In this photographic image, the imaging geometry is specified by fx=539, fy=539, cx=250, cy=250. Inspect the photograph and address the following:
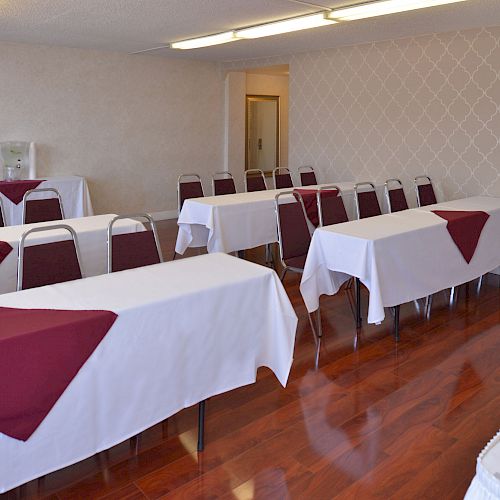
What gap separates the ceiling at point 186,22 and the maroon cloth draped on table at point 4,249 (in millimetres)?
1968

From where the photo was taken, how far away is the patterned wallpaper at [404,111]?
5355 mm

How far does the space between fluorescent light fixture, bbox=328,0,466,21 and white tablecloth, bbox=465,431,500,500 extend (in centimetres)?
335

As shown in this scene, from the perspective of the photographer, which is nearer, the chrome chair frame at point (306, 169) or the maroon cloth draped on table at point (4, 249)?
the maroon cloth draped on table at point (4, 249)

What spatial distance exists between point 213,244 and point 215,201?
460mm

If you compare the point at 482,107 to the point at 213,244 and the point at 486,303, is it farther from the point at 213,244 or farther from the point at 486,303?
the point at 213,244

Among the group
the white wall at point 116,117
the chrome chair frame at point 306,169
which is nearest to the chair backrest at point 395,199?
the chrome chair frame at point 306,169

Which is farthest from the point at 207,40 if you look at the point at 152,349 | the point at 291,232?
the point at 152,349

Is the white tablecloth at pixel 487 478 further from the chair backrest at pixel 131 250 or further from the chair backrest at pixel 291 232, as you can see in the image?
the chair backrest at pixel 291 232

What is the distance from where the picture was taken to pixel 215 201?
16.1 ft

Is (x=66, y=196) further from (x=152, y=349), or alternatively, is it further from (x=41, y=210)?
(x=152, y=349)

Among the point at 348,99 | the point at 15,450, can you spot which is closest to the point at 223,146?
the point at 348,99

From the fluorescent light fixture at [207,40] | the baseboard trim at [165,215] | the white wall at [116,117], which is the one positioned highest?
the fluorescent light fixture at [207,40]

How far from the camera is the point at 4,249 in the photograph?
10.8 ft

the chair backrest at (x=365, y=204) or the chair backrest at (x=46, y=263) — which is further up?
the chair backrest at (x=365, y=204)
